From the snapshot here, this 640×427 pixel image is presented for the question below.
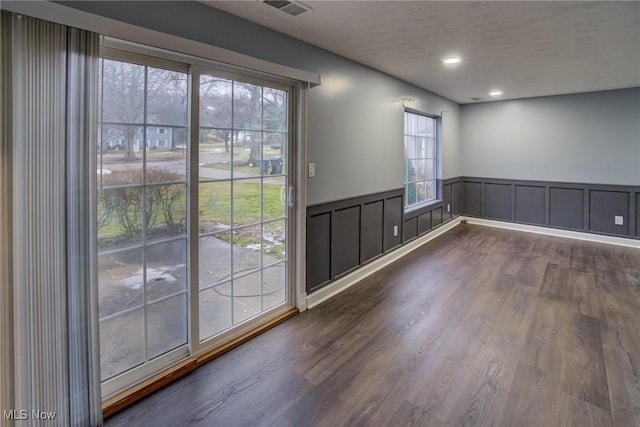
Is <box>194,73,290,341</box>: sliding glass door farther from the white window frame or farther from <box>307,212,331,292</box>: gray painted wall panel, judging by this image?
the white window frame

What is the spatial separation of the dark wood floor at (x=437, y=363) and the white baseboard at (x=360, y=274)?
0.09 m

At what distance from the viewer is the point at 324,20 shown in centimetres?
245

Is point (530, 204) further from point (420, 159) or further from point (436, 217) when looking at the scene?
point (420, 159)

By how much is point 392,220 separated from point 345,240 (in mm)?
1096

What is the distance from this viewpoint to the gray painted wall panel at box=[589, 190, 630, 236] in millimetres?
5230

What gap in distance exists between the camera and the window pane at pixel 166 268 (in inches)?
80.8

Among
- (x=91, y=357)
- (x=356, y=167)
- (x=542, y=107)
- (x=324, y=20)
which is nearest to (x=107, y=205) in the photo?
(x=91, y=357)

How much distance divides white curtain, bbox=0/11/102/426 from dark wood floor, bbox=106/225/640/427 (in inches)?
16.5

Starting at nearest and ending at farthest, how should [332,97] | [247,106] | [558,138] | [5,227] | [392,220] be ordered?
[5,227] → [247,106] → [332,97] → [392,220] → [558,138]

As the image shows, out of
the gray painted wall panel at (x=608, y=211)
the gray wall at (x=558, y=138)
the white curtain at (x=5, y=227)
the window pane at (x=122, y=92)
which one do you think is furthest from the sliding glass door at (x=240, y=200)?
the gray painted wall panel at (x=608, y=211)

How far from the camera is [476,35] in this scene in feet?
9.05

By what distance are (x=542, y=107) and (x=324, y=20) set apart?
5.04 metres

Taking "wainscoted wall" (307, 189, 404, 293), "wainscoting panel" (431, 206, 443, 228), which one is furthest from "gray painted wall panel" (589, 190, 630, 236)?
"wainscoted wall" (307, 189, 404, 293)

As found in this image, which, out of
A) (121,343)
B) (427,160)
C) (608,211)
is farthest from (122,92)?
(608,211)
